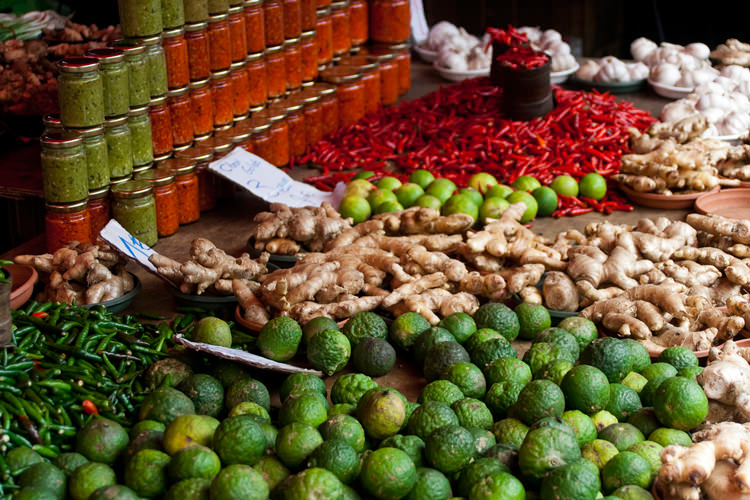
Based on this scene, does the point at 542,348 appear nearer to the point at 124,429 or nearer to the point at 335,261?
the point at 335,261

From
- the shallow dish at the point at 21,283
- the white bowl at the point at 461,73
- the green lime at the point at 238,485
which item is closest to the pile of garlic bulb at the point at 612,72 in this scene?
the white bowl at the point at 461,73

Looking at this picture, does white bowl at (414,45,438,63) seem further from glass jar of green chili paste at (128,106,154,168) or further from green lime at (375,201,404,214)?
glass jar of green chili paste at (128,106,154,168)

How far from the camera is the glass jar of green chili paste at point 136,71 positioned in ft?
13.4

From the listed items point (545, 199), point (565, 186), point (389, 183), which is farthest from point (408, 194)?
point (565, 186)

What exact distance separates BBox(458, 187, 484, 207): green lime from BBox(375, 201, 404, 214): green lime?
1.20ft

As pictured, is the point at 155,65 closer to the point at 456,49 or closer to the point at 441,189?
the point at 441,189

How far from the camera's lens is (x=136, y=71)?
4121 mm

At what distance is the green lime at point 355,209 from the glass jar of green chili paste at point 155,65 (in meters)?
1.11

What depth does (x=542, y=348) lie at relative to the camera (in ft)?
9.89

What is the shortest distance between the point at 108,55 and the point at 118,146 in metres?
0.44

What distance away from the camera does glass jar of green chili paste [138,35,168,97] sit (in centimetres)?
419

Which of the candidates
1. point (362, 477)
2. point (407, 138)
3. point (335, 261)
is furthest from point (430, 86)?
point (362, 477)

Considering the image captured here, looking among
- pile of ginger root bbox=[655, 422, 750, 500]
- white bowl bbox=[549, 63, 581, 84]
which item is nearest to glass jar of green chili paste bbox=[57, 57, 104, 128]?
pile of ginger root bbox=[655, 422, 750, 500]

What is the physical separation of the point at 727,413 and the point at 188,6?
3.27m
